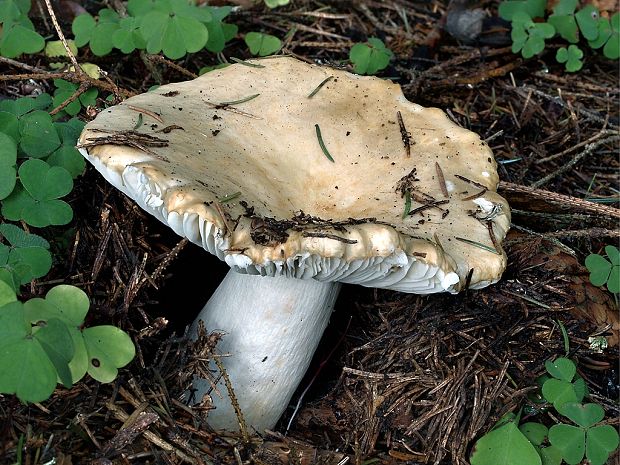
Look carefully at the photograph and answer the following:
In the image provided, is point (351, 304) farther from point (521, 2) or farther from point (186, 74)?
point (521, 2)

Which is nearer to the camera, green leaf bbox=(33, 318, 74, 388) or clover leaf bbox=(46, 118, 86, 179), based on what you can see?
green leaf bbox=(33, 318, 74, 388)

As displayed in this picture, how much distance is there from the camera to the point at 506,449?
2539 mm

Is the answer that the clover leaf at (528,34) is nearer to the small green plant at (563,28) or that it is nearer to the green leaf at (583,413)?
the small green plant at (563,28)

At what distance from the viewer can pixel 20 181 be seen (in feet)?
9.19

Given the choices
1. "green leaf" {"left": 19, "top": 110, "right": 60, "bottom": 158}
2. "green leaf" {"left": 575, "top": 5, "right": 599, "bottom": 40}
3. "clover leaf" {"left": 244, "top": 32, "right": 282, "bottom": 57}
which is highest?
"green leaf" {"left": 19, "top": 110, "right": 60, "bottom": 158}

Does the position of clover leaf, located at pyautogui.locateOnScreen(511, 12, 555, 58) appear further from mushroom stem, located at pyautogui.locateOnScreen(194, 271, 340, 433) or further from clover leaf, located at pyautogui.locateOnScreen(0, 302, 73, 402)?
clover leaf, located at pyautogui.locateOnScreen(0, 302, 73, 402)

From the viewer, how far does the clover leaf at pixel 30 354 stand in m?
1.94

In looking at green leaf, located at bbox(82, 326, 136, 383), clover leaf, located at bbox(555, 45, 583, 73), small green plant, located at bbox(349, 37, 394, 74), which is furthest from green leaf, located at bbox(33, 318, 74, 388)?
clover leaf, located at bbox(555, 45, 583, 73)

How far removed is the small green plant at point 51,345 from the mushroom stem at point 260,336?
0.59 meters

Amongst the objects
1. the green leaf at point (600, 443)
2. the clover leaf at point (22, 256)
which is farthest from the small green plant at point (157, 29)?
the green leaf at point (600, 443)

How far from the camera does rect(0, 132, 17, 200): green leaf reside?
272 centimetres

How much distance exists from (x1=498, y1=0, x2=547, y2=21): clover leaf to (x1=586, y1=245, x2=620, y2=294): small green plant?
1.93m

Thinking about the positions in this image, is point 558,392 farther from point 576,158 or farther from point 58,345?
point 58,345

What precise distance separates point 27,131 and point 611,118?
336 centimetres
